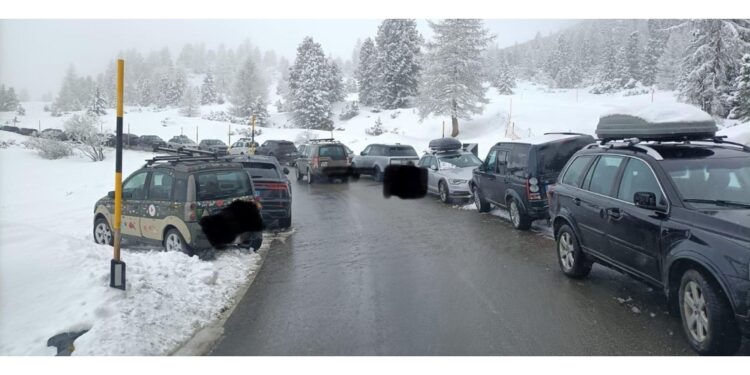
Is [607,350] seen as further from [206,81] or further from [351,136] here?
[206,81]

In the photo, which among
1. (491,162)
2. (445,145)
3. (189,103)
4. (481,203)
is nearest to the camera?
(491,162)

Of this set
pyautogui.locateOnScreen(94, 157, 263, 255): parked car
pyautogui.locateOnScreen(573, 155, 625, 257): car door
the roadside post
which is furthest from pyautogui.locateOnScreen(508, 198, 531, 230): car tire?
the roadside post

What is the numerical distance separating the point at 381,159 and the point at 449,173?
722 centimetres

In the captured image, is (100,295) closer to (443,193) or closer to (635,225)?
(635,225)

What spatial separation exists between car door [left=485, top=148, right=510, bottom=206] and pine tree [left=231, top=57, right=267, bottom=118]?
205ft

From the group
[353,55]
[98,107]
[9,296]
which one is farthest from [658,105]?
[353,55]

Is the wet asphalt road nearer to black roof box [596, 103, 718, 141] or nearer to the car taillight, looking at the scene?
the car taillight

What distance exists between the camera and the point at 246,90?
244ft

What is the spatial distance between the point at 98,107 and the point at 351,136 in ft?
71.5

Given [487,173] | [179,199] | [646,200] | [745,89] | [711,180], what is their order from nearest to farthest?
[646,200], [711,180], [179,199], [487,173], [745,89]

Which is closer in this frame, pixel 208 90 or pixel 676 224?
pixel 676 224

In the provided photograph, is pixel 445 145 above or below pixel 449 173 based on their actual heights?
above

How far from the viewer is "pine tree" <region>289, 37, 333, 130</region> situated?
61719 millimetres

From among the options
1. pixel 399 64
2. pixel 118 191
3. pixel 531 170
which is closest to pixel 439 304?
pixel 118 191
